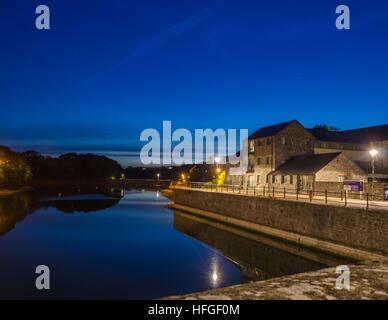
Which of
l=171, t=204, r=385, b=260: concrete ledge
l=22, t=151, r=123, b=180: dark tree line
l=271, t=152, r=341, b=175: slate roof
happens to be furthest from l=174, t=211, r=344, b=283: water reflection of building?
l=22, t=151, r=123, b=180: dark tree line

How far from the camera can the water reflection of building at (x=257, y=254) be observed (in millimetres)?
18984

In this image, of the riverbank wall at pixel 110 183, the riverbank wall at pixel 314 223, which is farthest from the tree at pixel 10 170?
the riverbank wall at pixel 314 223

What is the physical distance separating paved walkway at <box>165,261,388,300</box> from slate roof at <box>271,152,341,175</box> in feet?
94.6

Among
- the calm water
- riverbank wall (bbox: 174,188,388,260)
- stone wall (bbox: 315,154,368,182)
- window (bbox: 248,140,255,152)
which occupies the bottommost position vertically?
the calm water

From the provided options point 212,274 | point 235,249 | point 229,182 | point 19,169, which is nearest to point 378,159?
point 229,182

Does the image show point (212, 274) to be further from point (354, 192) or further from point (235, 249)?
point (354, 192)

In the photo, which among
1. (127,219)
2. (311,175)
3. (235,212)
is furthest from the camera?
(127,219)

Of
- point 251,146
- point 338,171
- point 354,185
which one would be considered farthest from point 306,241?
point 251,146

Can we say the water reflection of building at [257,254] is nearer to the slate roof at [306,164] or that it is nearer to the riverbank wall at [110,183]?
the slate roof at [306,164]

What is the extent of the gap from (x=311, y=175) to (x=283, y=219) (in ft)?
42.6

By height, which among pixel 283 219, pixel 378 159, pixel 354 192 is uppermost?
pixel 378 159

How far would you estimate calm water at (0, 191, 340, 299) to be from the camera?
16500mm

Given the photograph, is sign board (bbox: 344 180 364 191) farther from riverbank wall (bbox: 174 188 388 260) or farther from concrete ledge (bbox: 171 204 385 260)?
concrete ledge (bbox: 171 204 385 260)
